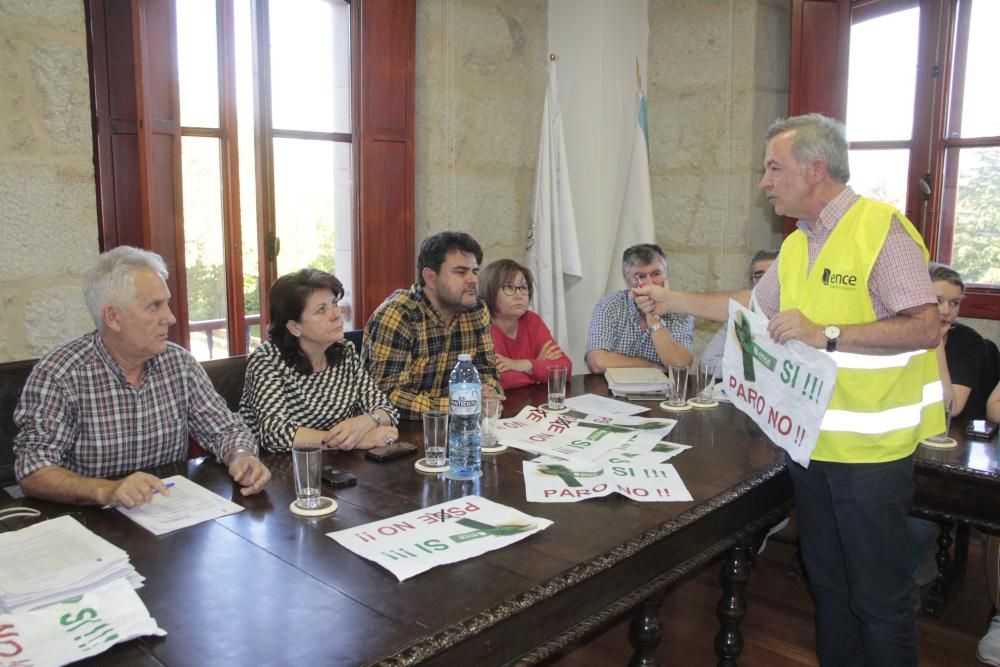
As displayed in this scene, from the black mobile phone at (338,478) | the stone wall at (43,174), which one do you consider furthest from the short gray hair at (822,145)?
the stone wall at (43,174)

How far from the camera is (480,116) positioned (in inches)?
162

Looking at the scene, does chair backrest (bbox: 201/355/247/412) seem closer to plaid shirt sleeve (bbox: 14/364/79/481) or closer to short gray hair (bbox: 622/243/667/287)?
plaid shirt sleeve (bbox: 14/364/79/481)

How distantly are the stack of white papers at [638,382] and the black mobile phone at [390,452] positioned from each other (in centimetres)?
98

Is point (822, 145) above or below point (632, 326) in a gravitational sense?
above

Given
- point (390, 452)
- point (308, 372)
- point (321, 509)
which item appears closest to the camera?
point (321, 509)

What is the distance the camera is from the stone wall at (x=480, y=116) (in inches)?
155

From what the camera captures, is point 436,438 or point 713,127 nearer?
point 436,438

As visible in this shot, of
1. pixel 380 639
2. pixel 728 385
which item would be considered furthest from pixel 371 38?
pixel 380 639

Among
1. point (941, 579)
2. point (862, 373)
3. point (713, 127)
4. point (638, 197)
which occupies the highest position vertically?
point (713, 127)

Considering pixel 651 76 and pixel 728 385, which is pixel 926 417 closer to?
pixel 728 385

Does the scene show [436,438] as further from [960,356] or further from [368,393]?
[960,356]

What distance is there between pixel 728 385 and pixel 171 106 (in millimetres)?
2242

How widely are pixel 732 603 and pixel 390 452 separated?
1.06 metres

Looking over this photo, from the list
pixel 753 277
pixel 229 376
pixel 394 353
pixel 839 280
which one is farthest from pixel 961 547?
pixel 229 376
